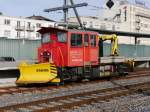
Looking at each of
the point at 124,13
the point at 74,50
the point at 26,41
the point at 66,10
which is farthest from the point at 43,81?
the point at 124,13

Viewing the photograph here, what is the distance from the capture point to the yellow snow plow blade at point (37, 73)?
19.1 m

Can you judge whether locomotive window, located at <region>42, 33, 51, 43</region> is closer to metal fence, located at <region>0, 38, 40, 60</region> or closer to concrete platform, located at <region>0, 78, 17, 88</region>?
concrete platform, located at <region>0, 78, 17, 88</region>

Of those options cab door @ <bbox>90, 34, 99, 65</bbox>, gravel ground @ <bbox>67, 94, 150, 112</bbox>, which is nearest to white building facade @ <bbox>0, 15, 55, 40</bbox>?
cab door @ <bbox>90, 34, 99, 65</bbox>

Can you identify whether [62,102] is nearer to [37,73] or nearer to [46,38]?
[37,73]

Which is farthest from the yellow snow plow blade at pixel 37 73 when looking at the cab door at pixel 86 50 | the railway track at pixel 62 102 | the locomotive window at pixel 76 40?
the railway track at pixel 62 102

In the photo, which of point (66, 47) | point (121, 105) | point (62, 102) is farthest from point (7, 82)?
point (121, 105)

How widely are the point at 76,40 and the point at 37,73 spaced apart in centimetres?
267

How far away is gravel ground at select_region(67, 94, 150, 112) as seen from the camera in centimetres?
1202

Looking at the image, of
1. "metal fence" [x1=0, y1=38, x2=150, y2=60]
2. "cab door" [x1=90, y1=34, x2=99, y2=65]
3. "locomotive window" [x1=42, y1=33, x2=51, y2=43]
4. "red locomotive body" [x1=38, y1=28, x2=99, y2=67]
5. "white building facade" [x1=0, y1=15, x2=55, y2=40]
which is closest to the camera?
"red locomotive body" [x1=38, y1=28, x2=99, y2=67]

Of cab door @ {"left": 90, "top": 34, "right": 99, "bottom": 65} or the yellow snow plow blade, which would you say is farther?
cab door @ {"left": 90, "top": 34, "right": 99, "bottom": 65}

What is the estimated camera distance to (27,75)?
64.2 feet

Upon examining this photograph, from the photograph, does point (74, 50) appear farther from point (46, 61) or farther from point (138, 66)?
point (138, 66)

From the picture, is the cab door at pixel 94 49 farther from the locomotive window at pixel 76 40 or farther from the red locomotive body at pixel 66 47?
the locomotive window at pixel 76 40

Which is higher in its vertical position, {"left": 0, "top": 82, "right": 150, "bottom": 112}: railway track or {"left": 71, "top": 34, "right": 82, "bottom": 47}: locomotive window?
{"left": 71, "top": 34, "right": 82, "bottom": 47}: locomotive window
